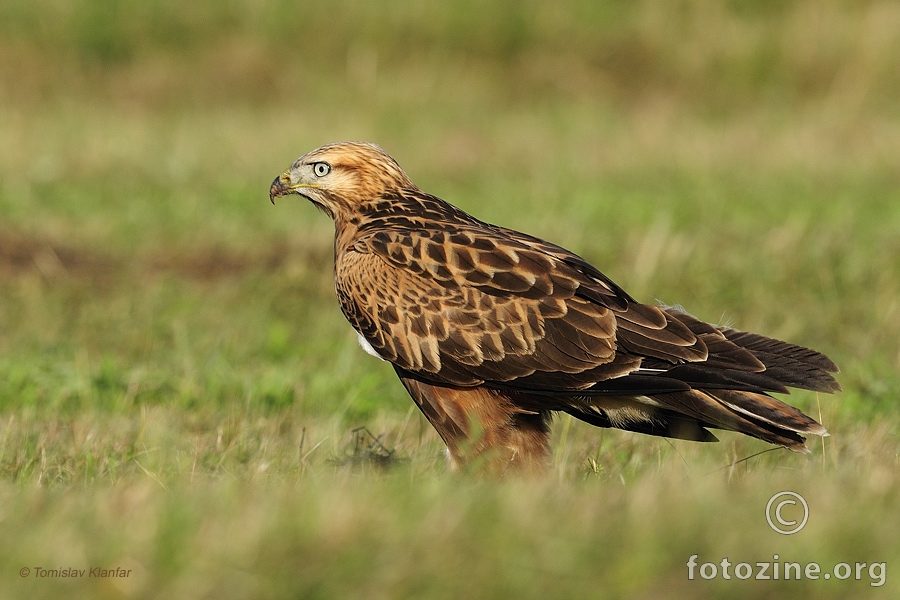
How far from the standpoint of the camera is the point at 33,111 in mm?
15961

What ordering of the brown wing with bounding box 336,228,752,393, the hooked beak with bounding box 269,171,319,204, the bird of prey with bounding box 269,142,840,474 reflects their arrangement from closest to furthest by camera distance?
1. the bird of prey with bounding box 269,142,840,474
2. the brown wing with bounding box 336,228,752,393
3. the hooked beak with bounding box 269,171,319,204

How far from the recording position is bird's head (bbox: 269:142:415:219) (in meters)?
5.71

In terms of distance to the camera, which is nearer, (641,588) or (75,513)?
(641,588)

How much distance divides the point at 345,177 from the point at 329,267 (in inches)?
155

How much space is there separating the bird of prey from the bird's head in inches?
22.7

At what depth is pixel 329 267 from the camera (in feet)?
31.6

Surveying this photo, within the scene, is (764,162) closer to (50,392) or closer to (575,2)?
(575,2)

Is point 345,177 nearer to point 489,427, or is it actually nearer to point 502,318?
point 502,318

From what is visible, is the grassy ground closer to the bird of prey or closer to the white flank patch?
the bird of prey

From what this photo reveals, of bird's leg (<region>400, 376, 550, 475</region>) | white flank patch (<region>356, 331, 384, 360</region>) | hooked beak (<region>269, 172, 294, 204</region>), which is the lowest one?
bird's leg (<region>400, 376, 550, 475</region>)

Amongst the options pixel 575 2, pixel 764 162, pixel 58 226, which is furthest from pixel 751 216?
pixel 575 2

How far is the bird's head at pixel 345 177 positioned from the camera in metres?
5.71

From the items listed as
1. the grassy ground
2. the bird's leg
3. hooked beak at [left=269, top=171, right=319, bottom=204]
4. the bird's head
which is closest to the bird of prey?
the bird's leg

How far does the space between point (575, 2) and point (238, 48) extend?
485 cm
